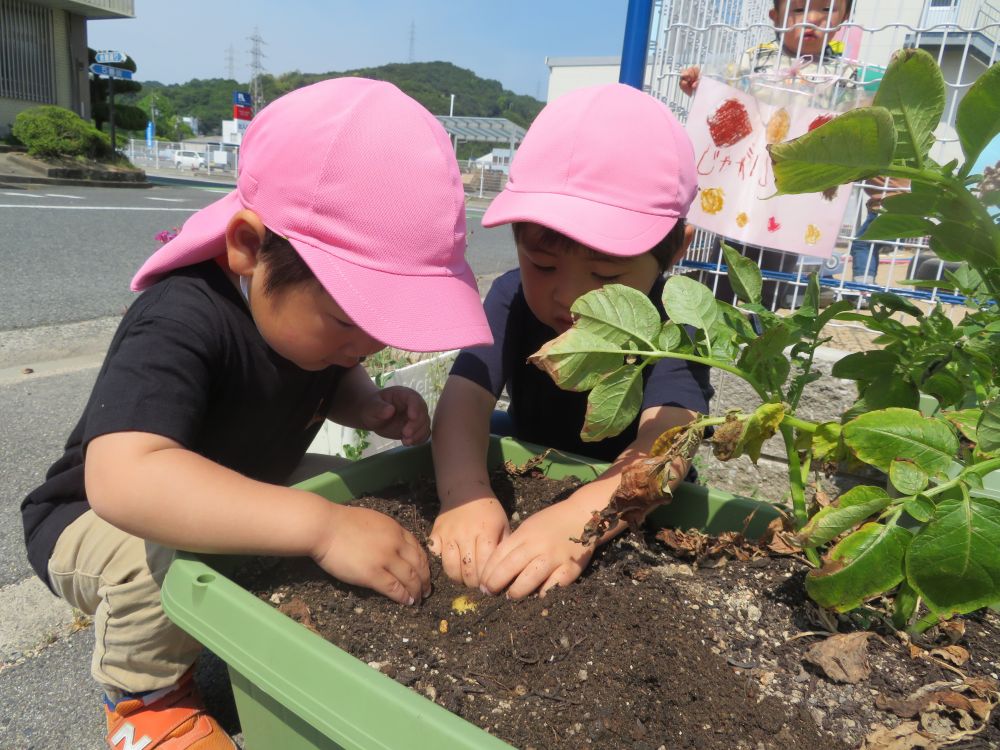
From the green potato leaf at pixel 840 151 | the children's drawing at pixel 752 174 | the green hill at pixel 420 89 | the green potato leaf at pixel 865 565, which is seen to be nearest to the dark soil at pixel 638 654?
the green potato leaf at pixel 865 565

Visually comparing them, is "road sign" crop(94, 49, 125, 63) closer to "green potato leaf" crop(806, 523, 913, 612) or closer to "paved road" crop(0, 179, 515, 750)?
"paved road" crop(0, 179, 515, 750)

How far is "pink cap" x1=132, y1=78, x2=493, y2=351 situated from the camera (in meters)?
0.86

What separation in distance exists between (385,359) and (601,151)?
1255mm

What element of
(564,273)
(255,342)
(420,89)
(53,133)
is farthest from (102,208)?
(420,89)

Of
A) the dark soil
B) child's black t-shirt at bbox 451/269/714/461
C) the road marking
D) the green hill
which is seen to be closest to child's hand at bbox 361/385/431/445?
child's black t-shirt at bbox 451/269/714/461

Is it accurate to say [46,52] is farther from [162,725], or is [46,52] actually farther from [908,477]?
[908,477]

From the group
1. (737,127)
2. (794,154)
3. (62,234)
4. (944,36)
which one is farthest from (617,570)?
(62,234)

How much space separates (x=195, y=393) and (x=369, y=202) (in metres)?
0.34

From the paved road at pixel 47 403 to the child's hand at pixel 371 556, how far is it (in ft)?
1.90

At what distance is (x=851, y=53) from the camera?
202cm

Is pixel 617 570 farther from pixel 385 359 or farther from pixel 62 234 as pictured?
pixel 62 234

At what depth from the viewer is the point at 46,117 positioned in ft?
43.9

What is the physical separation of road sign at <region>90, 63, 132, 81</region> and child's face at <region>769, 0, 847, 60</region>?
17.7 m

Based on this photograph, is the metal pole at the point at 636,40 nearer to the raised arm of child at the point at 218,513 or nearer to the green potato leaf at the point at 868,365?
the green potato leaf at the point at 868,365
